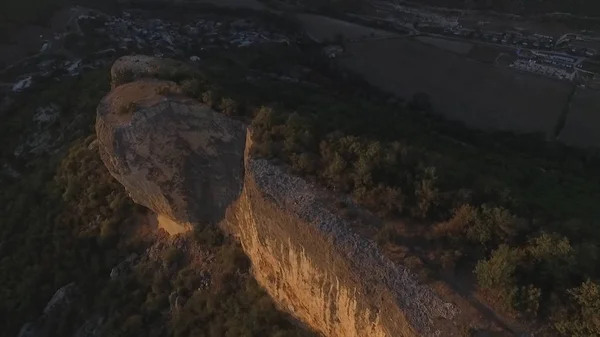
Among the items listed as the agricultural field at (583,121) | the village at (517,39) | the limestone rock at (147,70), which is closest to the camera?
the limestone rock at (147,70)

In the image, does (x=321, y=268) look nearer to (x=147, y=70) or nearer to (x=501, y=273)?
(x=501, y=273)

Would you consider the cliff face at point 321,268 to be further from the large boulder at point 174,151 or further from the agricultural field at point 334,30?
the agricultural field at point 334,30

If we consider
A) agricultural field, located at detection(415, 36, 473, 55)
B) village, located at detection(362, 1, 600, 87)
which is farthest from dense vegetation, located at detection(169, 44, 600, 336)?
agricultural field, located at detection(415, 36, 473, 55)

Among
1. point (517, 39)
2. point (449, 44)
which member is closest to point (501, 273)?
point (449, 44)

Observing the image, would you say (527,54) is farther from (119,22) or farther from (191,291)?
(191,291)

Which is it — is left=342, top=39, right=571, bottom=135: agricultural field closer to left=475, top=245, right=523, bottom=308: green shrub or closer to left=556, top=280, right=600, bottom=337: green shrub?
left=475, top=245, right=523, bottom=308: green shrub

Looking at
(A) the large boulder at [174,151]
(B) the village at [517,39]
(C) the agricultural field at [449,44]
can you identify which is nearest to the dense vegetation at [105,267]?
(A) the large boulder at [174,151]

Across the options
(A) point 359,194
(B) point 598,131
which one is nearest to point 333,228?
(A) point 359,194
